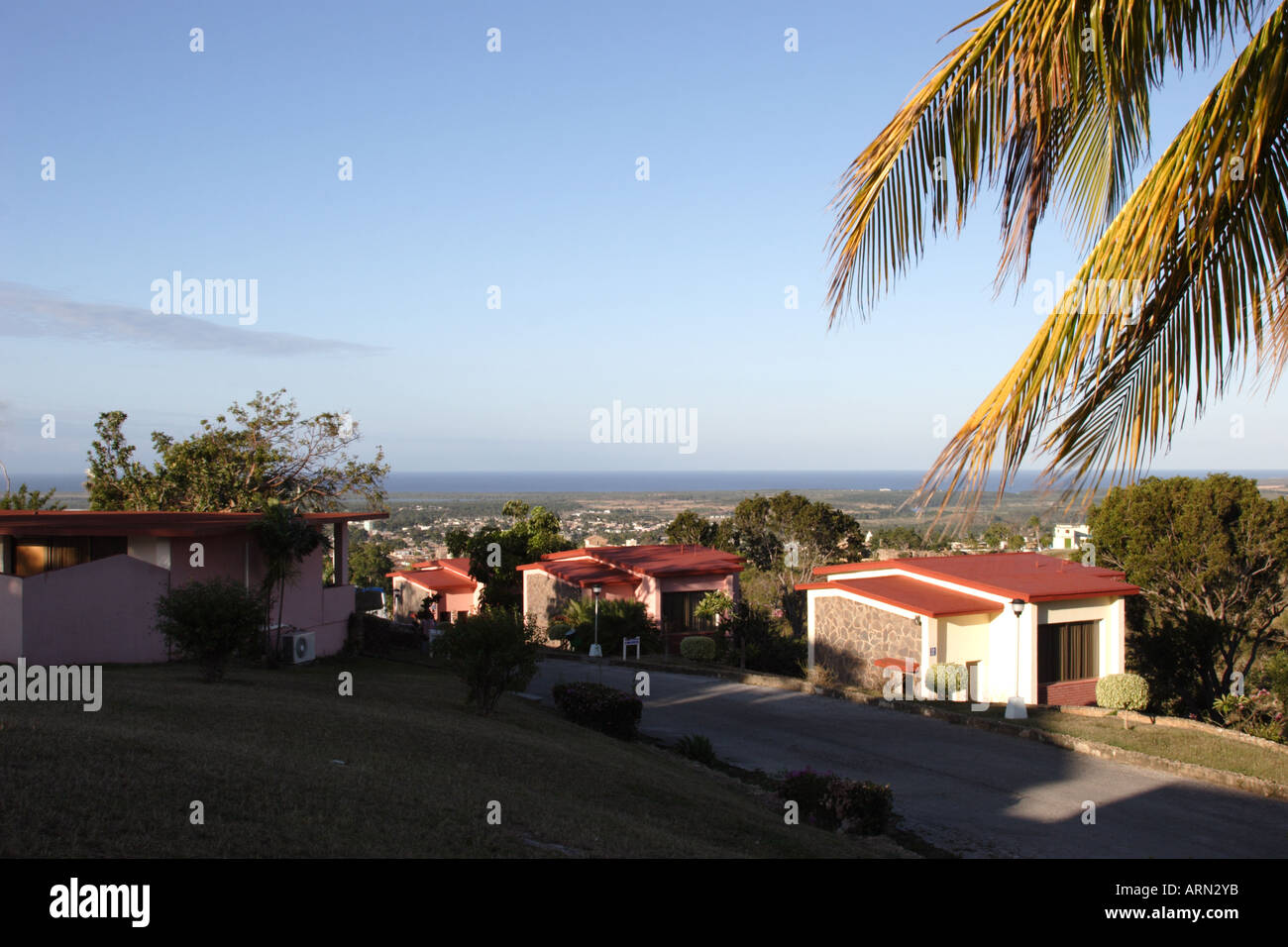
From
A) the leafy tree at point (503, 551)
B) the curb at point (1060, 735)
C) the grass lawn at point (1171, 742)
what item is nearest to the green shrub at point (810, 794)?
the curb at point (1060, 735)

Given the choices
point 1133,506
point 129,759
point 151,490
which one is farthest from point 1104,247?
point 151,490

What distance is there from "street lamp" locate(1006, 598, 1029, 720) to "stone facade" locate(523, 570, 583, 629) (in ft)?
47.1

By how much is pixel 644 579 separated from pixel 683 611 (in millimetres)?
1570

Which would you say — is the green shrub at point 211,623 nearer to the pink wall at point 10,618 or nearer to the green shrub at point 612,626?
the pink wall at point 10,618

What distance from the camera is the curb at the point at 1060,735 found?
13516 mm

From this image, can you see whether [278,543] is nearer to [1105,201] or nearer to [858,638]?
[858,638]

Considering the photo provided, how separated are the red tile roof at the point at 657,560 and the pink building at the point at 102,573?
447 inches

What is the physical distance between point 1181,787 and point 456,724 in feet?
34.0

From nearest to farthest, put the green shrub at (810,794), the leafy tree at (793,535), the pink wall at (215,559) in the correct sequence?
the green shrub at (810,794) < the pink wall at (215,559) < the leafy tree at (793,535)

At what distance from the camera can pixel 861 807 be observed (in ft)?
33.8

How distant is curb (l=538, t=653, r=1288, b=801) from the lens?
44.3ft

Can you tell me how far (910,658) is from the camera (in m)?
21.4

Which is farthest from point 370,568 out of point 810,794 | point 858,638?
point 810,794

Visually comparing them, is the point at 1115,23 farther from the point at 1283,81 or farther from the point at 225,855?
the point at 225,855
